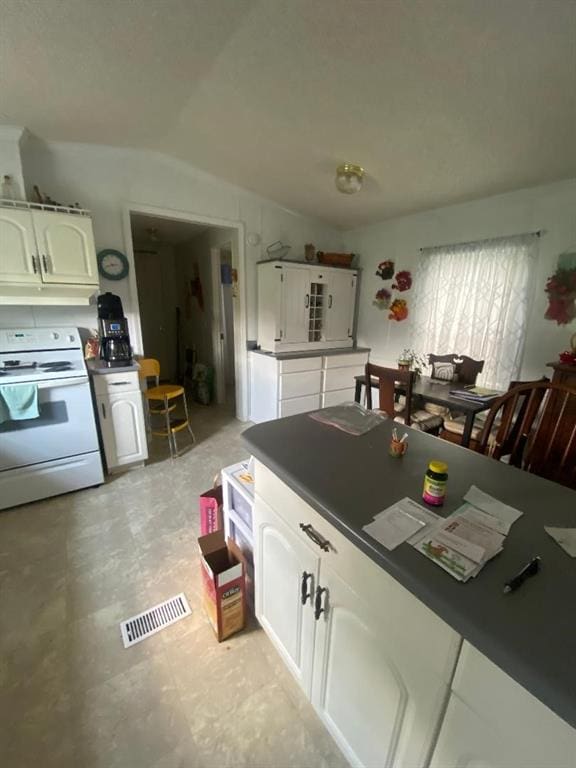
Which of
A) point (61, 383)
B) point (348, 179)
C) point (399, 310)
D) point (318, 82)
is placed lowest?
point (61, 383)

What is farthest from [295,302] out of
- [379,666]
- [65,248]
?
[379,666]

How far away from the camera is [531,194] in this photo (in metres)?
2.39

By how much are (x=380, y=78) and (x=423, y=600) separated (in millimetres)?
2167

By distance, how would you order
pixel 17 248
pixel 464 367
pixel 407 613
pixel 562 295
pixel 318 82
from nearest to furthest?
pixel 407 613 → pixel 318 82 → pixel 17 248 → pixel 562 295 → pixel 464 367

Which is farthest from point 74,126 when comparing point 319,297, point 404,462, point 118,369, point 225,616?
point 225,616

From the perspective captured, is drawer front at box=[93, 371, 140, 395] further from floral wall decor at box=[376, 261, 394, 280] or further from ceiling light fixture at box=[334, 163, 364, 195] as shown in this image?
floral wall decor at box=[376, 261, 394, 280]

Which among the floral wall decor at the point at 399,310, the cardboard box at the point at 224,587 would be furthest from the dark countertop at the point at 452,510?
the floral wall decor at the point at 399,310

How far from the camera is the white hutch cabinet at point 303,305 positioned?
327cm

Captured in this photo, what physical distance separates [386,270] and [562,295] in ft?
5.27

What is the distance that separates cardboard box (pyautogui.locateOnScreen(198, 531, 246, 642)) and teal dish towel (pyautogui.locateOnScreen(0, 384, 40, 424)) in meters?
1.42

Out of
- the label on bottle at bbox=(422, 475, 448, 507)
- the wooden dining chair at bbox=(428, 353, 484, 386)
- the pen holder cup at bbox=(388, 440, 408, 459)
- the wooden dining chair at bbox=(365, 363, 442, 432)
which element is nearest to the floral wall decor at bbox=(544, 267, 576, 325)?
the wooden dining chair at bbox=(428, 353, 484, 386)

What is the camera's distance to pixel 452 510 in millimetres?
795

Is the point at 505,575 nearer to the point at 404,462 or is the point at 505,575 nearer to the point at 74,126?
the point at 404,462

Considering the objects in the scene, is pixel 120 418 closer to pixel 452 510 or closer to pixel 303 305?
pixel 303 305
